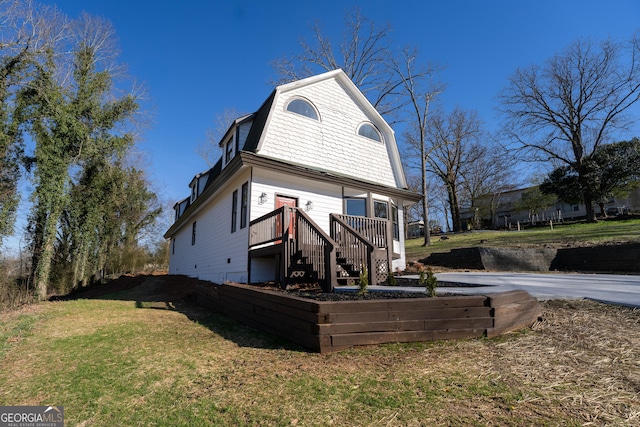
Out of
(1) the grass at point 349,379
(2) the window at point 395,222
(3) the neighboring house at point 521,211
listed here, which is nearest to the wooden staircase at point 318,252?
(1) the grass at point 349,379

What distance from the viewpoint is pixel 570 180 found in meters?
26.2

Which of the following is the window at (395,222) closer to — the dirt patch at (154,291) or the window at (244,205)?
the window at (244,205)

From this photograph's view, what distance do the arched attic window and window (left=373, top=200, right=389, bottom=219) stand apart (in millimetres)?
4041

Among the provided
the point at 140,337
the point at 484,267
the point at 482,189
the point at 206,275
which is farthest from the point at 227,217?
the point at 482,189

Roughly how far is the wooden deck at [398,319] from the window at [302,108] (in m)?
8.34

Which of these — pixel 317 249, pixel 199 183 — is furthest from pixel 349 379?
pixel 199 183

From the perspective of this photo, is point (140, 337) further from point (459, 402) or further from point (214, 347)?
point (459, 402)

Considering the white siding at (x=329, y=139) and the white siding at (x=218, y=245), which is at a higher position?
the white siding at (x=329, y=139)

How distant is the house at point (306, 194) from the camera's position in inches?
285

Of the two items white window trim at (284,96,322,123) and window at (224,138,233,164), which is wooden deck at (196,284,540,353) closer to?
white window trim at (284,96,322,123)

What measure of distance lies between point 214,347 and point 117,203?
21968 mm

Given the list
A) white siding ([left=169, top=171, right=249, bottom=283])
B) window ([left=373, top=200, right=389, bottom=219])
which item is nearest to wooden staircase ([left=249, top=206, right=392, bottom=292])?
white siding ([left=169, top=171, right=249, bottom=283])

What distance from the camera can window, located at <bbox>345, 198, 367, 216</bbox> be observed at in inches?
453

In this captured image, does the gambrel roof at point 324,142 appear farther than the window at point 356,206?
No
